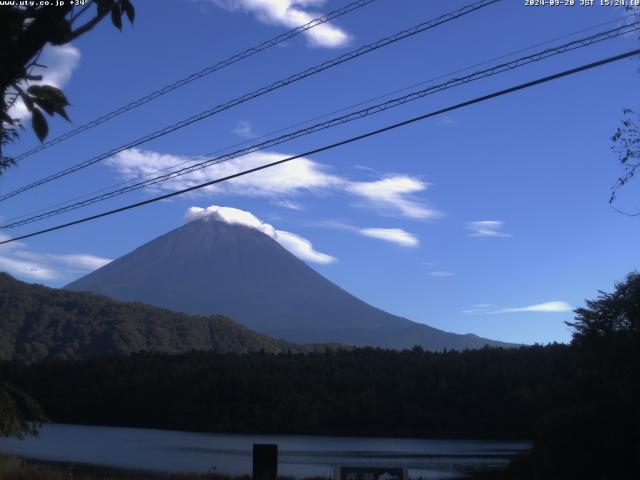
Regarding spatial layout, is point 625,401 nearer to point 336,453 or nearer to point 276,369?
point 336,453

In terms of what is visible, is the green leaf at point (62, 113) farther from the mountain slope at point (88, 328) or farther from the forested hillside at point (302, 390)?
the mountain slope at point (88, 328)

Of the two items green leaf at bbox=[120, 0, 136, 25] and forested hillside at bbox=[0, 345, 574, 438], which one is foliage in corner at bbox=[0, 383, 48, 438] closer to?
green leaf at bbox=[120, 0, 136, 25]

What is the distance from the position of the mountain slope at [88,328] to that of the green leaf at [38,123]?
95.6 metres

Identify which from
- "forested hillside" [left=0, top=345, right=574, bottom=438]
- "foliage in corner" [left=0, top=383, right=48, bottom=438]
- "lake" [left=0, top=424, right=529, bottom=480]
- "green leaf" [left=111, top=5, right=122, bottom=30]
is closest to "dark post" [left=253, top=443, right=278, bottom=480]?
"foliage in corner" [left=0, top=383, right=48, bottom=438]

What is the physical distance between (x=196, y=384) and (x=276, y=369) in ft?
26.5

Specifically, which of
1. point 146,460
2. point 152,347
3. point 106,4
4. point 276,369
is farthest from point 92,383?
point 106,4

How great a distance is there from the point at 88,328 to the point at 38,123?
106844 mm

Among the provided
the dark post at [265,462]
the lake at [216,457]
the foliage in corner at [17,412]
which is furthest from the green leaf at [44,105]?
the lake at [216,457]

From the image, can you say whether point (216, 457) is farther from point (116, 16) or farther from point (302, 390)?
point (302, 390)

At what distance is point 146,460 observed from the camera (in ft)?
115

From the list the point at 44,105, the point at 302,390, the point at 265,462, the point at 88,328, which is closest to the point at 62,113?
the point at 44,105

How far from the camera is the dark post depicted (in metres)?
15.4

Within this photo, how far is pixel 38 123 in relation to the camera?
395 cm

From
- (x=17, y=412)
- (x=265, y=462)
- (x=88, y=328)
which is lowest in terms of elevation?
(x=265, y=462)
